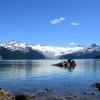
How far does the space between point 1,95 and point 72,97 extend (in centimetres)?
1510

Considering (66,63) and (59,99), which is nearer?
(59,99)

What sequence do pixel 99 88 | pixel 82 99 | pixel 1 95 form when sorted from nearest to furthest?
pixel 1 95 < pixel 82 99 < pixel 99 88

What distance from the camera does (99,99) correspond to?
5119cm

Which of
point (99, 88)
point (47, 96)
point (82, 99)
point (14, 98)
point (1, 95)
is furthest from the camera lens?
point (99, 88)

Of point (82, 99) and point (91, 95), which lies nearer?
point (82, 99)

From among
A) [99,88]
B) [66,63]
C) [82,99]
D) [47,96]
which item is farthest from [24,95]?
[66,63]

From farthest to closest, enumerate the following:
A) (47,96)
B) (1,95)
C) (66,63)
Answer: (66,63)
(47,96)
(1,95)

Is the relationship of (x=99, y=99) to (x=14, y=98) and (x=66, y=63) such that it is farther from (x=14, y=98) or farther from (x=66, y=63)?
(x=66, y=63)

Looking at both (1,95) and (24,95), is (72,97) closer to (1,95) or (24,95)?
(24,95)

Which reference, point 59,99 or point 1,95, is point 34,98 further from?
point 1,95

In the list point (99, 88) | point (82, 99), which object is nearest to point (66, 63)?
point (99, 88)

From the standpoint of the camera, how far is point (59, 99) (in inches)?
2035

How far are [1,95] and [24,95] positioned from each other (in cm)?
759

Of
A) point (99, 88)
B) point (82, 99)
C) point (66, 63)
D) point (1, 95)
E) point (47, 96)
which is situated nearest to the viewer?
point (1, 95)
